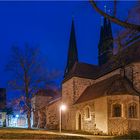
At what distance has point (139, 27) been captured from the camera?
926cm

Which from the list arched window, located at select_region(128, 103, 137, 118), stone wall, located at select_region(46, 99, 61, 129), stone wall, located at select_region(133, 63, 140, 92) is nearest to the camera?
arched window, located at select_region(128, 103, 137, 118)

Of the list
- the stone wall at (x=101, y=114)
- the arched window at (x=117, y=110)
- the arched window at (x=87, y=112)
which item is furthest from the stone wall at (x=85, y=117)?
the arched window at (x=117, y=110)

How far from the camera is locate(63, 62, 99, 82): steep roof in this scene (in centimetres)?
4075

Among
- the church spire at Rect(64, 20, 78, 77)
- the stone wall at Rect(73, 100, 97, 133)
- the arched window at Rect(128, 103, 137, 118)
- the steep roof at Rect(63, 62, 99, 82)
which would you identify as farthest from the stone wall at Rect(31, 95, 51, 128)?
the arched window at Rect(128, 103, 137, 118)

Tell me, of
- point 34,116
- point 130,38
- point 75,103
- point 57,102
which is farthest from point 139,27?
point 34,116

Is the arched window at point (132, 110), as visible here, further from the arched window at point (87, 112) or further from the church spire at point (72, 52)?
the church spire at point (72, 52)

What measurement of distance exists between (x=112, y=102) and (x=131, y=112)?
2150 millimetres

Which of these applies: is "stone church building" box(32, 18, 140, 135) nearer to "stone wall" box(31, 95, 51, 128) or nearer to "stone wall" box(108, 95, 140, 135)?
"stone wall" box(108, 95, 140, 135)

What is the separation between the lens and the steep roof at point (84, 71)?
40750 millimetres

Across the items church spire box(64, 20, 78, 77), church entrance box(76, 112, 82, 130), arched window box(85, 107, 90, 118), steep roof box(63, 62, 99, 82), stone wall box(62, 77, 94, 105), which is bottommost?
church entrance box(76, 112, 82, 130)

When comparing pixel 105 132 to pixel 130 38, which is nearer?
pixel 130 38

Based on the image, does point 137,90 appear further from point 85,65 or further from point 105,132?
point 85,65

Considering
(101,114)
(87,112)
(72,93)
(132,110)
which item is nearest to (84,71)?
(72,93)

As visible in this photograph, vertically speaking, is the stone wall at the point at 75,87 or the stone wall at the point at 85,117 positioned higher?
the stone wall at the point at 75,87
